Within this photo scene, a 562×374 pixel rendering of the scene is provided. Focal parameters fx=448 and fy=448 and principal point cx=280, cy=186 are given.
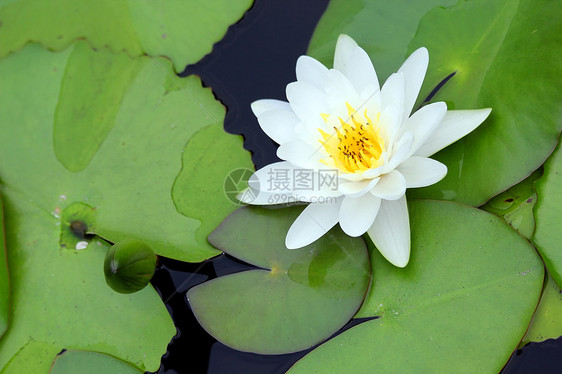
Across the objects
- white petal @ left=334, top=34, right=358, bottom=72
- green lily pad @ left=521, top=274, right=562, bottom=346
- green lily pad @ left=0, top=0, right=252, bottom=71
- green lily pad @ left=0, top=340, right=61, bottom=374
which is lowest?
green lily pad @ left=521, top=274, right=562, bottom=346

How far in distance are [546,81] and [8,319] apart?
2.75m

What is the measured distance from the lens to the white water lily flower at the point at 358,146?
1.87m

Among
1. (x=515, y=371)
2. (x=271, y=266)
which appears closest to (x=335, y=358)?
(x=271, y=266)

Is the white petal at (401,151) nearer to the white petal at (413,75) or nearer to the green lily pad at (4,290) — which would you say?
the white petal at (413,75)

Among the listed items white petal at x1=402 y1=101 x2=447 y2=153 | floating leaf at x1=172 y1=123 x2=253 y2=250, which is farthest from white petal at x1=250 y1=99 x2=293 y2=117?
white petal at x1=402 y1=101 x2=447 y2=153

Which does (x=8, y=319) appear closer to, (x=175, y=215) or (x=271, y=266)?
(x=175, y=215)

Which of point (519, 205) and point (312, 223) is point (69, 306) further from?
point (519, 205)

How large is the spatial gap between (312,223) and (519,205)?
96 cm

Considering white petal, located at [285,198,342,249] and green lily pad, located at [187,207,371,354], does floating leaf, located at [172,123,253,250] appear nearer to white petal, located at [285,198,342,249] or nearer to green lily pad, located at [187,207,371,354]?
green lily pad, located at [187,207,371,354]

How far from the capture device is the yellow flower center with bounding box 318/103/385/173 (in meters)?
1.94

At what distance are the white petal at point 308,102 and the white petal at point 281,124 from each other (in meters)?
0.07

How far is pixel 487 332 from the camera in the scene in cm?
182

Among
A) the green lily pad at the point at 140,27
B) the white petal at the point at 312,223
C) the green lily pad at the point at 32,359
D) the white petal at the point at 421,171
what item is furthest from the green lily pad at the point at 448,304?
the green lily pad at the point at 140,27

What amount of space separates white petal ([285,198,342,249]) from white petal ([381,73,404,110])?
48 centimetres
